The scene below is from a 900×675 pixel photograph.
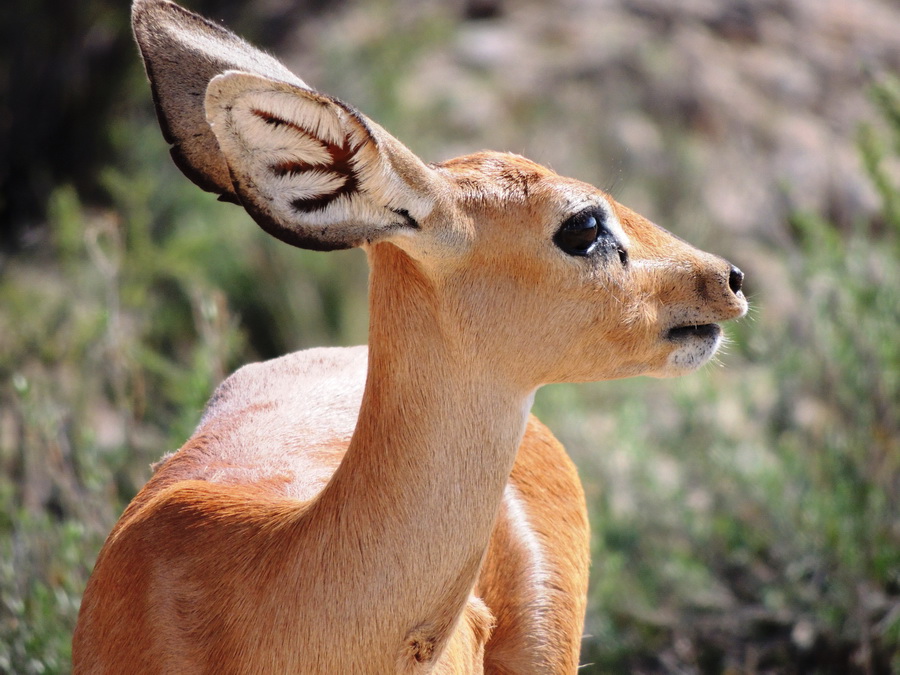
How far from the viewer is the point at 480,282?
8.02 feet

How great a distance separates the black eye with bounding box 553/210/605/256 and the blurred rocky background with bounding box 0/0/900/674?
0.65 m

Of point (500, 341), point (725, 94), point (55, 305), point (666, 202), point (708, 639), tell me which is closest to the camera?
point (500, 341)

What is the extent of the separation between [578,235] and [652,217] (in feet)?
26.5

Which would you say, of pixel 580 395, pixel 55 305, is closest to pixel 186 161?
pixel 55 305

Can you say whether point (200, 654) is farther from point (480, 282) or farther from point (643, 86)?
point (643, 86)

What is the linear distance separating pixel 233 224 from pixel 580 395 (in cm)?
292

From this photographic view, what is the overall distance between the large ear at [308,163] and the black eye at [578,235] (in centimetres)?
40

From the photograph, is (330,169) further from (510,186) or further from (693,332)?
(693,332)

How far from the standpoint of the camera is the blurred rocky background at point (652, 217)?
4938 millimetres

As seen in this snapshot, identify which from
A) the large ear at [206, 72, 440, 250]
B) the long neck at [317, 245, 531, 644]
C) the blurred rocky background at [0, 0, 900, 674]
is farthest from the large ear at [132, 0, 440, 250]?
the blurred rocky background at [0, 0, 900, 674]

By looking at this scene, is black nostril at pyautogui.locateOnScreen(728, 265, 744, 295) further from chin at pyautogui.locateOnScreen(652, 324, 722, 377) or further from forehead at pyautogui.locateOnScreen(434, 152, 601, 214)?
forehead at pyautogui.locateOnScreen(434, 152, 601, 214)

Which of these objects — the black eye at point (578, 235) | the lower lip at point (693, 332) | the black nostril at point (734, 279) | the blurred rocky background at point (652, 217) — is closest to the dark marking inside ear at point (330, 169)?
the black eye at point (578, 235)

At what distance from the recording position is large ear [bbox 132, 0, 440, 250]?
2.02 metres

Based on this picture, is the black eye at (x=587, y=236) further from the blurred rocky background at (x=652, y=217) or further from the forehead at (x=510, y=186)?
the blurred rocky background at (x=652, y=217)
